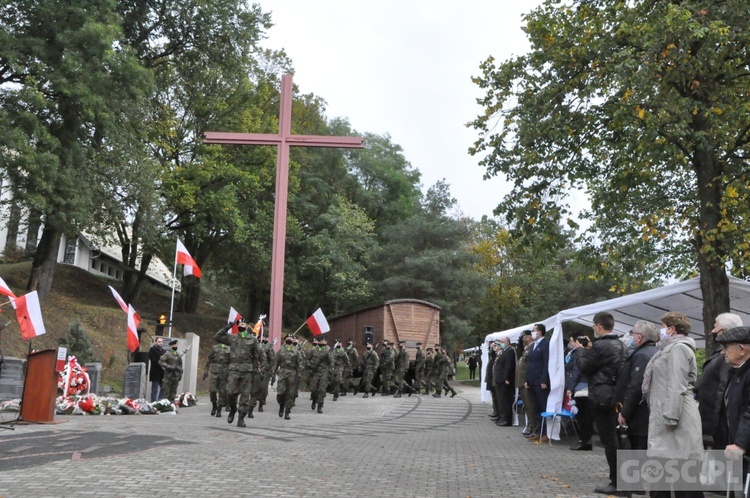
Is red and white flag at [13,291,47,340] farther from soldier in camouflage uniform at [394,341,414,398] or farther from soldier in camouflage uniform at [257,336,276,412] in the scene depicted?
soldier in camouflage uniform at [394,341,414,398]

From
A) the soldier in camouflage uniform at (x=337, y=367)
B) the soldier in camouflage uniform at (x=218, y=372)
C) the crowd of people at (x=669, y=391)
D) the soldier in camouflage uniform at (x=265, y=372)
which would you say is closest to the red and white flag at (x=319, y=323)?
the soldier in camouflage uniform at (x=337, y=367)

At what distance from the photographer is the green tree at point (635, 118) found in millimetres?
13930

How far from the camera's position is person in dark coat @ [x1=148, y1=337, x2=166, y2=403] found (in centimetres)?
1911

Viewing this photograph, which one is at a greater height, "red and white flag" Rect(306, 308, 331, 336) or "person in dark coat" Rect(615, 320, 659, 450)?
"red and white flag" Rect(306, 308, 331, 336)

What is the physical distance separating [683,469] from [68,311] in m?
27.4

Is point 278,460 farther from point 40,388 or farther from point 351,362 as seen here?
point 351,362

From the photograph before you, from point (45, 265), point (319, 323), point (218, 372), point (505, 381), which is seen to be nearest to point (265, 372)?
point (218, 372)

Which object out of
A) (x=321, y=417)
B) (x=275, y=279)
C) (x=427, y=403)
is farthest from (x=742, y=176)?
(x=275, y=279)

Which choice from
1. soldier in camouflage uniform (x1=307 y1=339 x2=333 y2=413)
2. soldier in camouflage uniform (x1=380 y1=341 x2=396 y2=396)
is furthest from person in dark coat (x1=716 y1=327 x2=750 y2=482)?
soldier in camouflage uniform (x1=380 y1=341 x2=396 y2=396)

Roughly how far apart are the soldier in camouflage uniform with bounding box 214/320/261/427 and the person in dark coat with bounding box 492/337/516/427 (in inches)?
192

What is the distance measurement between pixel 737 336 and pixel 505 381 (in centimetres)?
1019

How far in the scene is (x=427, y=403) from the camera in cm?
2344

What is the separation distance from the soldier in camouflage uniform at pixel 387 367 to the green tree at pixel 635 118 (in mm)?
9916

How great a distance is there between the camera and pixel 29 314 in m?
14.0
